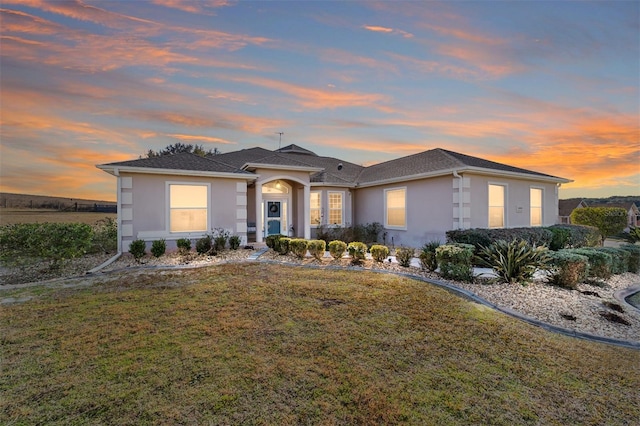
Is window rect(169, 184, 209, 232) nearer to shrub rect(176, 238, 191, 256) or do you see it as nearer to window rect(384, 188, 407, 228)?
shrub rect(176, 238, 191, 256)

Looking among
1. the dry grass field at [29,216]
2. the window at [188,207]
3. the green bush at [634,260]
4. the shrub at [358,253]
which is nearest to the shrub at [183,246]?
the window at [188,207]

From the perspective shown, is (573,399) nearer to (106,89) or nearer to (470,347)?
(470,347)

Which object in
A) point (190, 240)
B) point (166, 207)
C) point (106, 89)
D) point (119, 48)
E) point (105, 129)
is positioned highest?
point (119, 48)

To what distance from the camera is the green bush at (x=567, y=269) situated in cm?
729

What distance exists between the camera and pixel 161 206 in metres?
11.2

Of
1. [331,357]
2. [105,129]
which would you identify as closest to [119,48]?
[105,129]

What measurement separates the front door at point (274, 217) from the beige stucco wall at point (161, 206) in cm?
253

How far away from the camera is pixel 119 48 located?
26.7 ft

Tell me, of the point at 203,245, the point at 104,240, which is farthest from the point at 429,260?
the point at 104,240

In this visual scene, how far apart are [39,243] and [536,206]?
20.8m

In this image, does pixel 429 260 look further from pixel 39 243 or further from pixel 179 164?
pixel 39 243

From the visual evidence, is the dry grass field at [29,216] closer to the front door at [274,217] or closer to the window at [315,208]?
the front door at [274,217]

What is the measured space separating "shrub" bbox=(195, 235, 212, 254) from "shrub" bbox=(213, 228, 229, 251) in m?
0.28

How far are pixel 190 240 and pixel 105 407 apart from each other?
951cm
